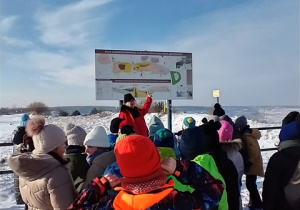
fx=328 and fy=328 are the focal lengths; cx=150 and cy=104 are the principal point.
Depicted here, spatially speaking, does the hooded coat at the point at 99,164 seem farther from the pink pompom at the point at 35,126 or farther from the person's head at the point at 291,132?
the person's head at the point at 291,132

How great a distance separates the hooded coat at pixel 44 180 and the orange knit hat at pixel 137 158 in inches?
38.6

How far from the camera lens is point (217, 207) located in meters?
1.95

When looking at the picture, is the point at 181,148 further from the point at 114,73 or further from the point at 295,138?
the point at 114,73

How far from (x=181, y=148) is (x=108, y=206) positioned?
3.91 ft

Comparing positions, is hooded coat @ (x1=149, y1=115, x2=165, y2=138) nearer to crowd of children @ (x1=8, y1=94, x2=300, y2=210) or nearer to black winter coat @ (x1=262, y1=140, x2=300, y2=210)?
crowd of children @ (x1=8, y1=94, x2=300, y2=210)

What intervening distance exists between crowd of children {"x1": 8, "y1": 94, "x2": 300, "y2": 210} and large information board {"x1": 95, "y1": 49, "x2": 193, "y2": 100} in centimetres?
465

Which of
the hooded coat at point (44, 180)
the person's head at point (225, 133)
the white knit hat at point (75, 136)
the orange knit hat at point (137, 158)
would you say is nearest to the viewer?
the orange knit hat at point (137, 158)

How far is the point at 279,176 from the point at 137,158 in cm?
155

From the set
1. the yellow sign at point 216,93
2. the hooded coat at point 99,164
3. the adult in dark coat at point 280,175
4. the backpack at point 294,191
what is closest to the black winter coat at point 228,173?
the adult in dark coat at point 280,175

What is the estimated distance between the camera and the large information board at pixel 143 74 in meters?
8.44

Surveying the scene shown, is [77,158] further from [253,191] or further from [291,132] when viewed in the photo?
[253,191]

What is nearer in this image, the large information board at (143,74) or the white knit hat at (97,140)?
the white knit hat at (97,140)

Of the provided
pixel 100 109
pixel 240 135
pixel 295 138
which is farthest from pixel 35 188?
pixel 100 109

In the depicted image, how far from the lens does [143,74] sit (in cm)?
888
